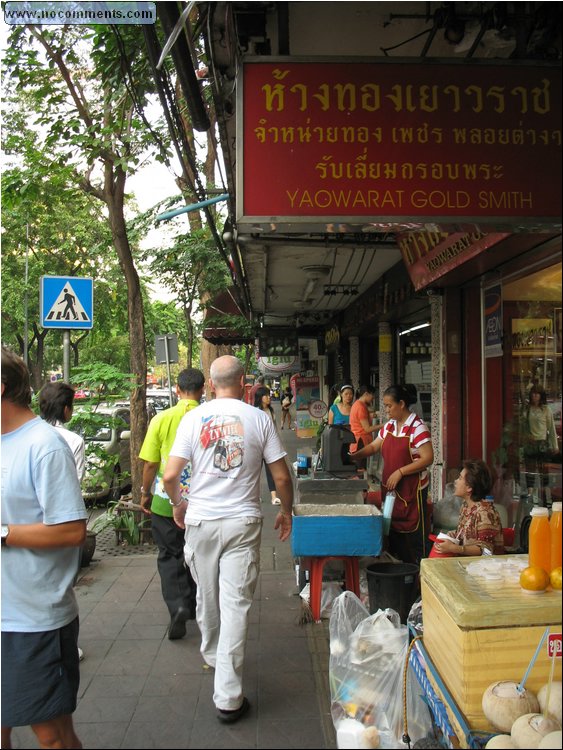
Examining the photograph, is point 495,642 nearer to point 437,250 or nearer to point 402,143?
point 402,143

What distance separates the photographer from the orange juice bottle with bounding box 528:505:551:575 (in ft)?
7.47

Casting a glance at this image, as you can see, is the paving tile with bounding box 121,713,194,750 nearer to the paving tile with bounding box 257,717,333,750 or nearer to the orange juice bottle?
the paving tile with bounding box 257,717,333,750

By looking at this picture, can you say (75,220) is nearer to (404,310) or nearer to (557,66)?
(404,310)

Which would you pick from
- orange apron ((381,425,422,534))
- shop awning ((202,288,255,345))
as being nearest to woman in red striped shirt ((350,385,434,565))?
orange apron ((381,425,422,534))

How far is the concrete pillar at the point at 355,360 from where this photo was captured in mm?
14039

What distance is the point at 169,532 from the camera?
467 cm

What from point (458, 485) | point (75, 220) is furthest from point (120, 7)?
point (75, 220)

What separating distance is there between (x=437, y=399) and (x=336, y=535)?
293 cm

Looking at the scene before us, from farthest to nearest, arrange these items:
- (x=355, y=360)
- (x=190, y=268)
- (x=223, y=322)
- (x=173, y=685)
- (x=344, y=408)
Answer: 1. (x=223, y=322)
2. (x=355, y=360)
3. (x=190, y=268)
4. (x=344, y=408)
5. (x=173, y=685)

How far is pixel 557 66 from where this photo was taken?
2787 mm

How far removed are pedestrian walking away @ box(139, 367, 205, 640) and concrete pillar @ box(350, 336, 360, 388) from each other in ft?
31.1

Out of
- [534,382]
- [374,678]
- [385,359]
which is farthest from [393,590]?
[385,359]

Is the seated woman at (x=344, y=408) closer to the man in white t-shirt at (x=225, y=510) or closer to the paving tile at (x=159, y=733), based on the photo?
the man in white t-shirt at (x=225, y=510)

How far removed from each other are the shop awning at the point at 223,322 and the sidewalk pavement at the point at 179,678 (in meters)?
9.03
